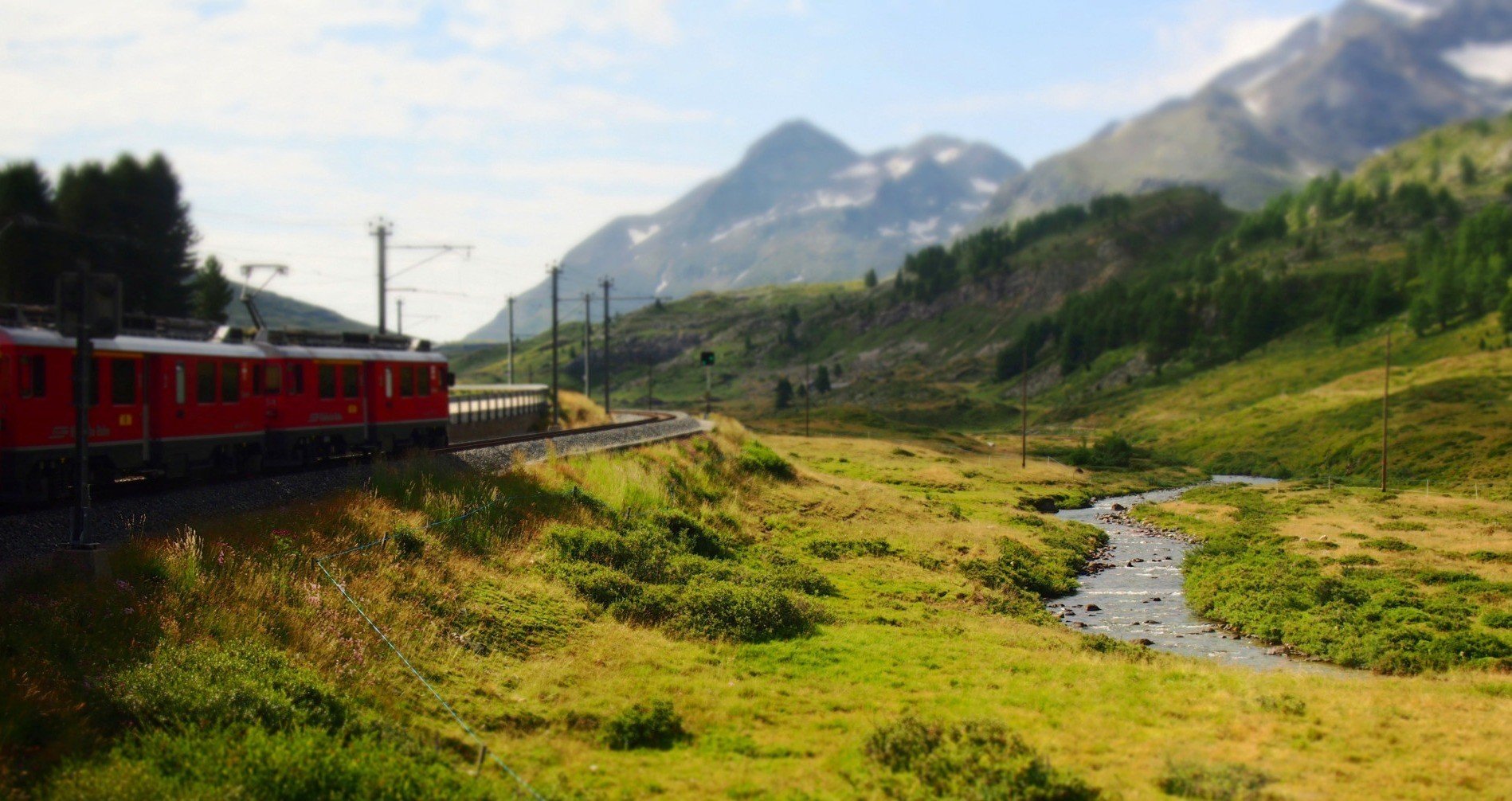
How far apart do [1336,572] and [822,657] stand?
91.1ft

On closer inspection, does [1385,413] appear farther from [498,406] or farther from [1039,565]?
[498,406]

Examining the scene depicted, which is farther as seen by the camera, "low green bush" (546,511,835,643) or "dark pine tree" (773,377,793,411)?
"dark pine tree" (773,377,793,411)

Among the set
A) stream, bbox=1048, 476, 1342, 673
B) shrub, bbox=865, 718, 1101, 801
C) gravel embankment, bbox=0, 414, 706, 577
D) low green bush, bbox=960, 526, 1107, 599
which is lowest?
stream, bbox=1048, 476, 1342, 673

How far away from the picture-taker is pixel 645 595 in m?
25.4

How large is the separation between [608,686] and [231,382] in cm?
1990

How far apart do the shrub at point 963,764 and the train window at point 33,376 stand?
69.7 feet

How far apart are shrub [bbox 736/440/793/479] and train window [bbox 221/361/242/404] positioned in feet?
81.7

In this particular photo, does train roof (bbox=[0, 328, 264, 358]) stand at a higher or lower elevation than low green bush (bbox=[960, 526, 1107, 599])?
higher

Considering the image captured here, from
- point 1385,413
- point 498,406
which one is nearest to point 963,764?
point 498,406

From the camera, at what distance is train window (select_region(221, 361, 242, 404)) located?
31.6m

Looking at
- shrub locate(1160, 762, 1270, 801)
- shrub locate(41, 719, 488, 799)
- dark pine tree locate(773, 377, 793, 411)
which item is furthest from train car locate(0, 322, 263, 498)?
dark pine tree locate(773, 377, 793, 411)

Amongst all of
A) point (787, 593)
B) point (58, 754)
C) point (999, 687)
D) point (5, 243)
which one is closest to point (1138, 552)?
point (787, 593)

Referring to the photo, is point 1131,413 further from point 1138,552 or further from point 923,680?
point 923,680

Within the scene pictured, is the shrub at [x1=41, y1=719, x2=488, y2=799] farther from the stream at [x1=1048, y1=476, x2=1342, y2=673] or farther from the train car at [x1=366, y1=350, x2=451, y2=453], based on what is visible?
the train car at [x1=366, y1=350, x2=451, y2=453]
